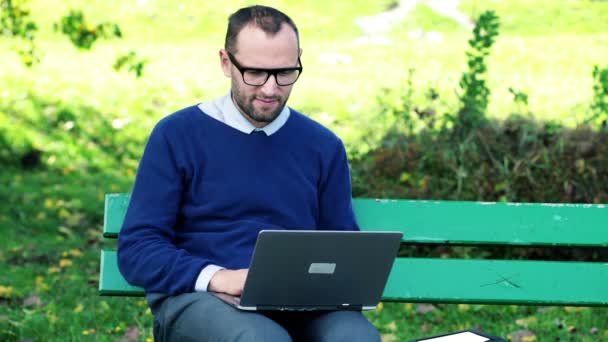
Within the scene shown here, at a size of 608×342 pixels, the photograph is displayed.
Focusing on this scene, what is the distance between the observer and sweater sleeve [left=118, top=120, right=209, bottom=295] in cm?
327

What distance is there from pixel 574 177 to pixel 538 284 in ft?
7.29

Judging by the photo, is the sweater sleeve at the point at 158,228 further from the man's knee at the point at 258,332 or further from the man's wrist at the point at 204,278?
the man's knee at the point at 258,332

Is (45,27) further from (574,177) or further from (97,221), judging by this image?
(574,177)

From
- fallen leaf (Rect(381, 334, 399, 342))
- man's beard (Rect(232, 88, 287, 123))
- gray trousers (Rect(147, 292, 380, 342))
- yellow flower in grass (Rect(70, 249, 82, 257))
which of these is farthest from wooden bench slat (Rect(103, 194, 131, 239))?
yellow flower in grass (Rect(70, 249, 82, 257))

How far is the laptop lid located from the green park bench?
0.60m

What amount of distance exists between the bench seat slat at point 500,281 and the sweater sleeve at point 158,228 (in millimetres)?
855

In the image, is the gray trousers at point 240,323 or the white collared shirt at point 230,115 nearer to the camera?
the gray trousers at point 240,323

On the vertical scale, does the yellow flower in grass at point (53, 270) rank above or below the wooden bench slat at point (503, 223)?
below

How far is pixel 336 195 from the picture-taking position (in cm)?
363

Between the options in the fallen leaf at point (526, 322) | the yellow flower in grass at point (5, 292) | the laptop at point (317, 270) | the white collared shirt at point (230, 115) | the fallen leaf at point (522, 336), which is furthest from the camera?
the yellow flower in grass at point (5, 292)

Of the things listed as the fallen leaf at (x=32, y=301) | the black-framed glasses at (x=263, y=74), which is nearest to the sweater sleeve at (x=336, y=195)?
the black-framed glasses at (x=263, y=74)

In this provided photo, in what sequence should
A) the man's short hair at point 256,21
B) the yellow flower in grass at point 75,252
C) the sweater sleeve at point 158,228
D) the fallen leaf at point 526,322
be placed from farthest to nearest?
the yellow flower in grass at point 75,252
the fallen leaf at point 526,322
the man's short hair at point 256,21
the sweater sleeve at point 158,228

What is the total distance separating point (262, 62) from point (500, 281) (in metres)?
1.17

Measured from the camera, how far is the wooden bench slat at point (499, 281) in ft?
12.7
